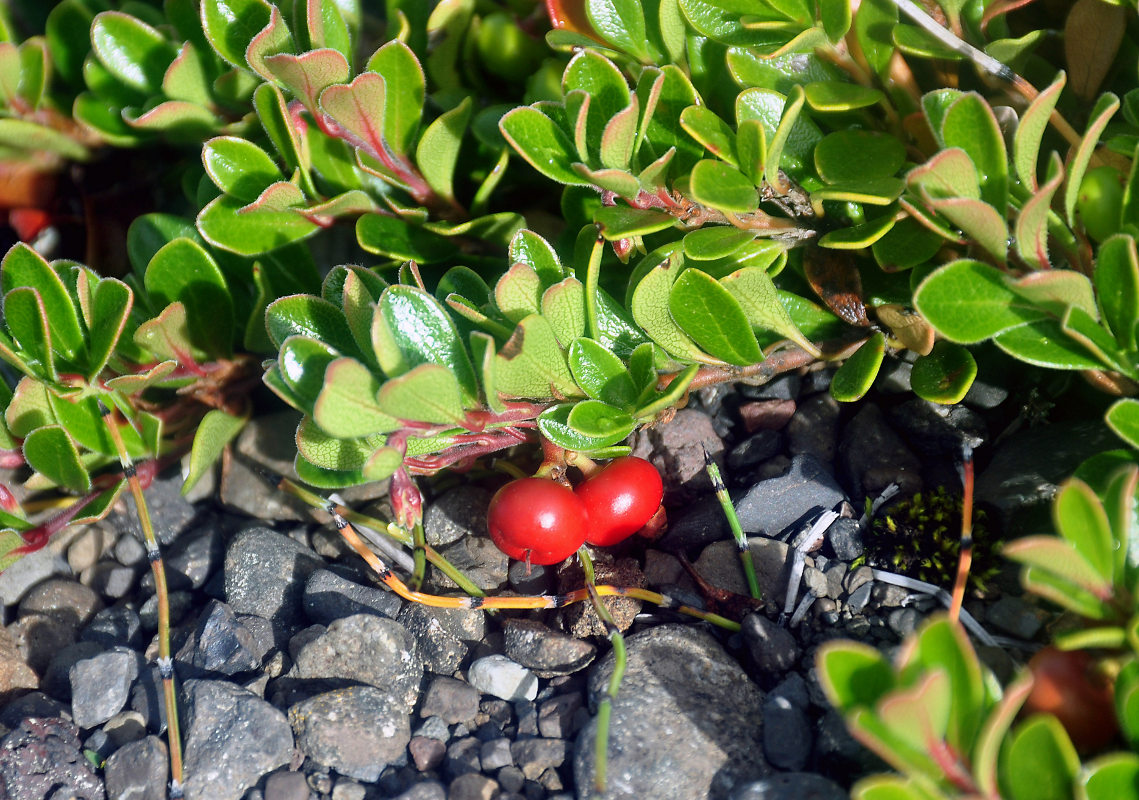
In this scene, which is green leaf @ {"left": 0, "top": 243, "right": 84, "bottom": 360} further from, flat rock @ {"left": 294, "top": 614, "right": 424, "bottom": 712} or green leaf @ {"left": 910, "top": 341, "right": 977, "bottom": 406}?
green leaf @ {"left": 910, "top": 341, "right": 977, "bottom": 406}

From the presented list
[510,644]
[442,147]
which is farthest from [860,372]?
[442,147]

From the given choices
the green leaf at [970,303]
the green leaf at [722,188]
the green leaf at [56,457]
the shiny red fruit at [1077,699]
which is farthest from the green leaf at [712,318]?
the green leaf at [56,457]

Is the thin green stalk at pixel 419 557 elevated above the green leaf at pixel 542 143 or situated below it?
below

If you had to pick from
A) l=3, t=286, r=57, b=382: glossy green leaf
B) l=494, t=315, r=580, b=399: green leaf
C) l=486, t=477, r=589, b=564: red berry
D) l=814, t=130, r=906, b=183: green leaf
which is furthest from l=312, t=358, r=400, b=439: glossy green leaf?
l=814, t=130, r=906, b=183: green leaf

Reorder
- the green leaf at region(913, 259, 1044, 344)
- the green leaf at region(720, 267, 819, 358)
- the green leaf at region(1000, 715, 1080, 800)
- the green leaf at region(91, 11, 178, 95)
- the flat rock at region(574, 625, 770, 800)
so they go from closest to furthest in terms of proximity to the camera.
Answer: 1. the green leaf at region(1000, 715, 1080, 800)
2. the green leaf at region(913, 259, 1044, 344)
3. the flat rock at region(574, 625, 770, 800)
4. the green leaf at region(720, 267, 819, 358)
5. the green leaf at region(91, 11, 178, 95)

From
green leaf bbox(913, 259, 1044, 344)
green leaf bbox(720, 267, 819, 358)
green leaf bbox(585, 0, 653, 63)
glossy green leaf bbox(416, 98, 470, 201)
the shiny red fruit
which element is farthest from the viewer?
glossy green leaf bbox(416, 98, 470, 201)

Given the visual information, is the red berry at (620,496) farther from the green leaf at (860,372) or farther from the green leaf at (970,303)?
the green leaf at (970,303)
